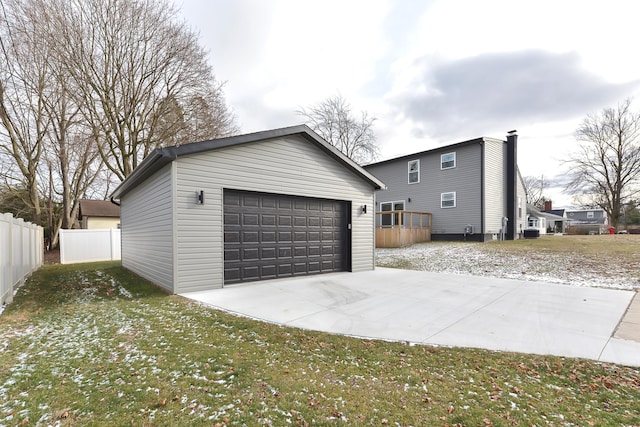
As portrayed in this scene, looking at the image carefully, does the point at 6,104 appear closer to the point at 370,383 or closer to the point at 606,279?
the point at 370,383

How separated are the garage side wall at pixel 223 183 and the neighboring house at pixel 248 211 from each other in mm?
22

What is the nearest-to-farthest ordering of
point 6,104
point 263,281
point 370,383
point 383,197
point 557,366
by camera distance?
point 370,383 < point 557,366 < point 263,281 < point 6,104 < point 383,197

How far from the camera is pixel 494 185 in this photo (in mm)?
16875

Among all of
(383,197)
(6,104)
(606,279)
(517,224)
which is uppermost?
(6,104)

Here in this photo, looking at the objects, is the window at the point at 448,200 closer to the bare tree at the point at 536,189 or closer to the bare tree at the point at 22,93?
the bare tree at the point at 22,93

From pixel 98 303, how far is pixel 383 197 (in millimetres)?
18497

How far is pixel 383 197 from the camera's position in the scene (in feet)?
71.2

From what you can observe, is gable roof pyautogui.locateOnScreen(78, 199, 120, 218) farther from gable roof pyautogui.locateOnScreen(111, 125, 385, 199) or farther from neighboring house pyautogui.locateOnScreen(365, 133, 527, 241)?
neighboring house pyautogui.locateOnScreen(365, 133, 527, 241)

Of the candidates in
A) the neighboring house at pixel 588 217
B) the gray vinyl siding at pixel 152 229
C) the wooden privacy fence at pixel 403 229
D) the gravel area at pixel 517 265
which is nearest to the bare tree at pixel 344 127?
the wooden privacy fence at pixel 403 229

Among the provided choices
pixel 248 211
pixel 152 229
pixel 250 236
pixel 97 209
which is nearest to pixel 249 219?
pixel 248 211

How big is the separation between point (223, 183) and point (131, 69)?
427 inches

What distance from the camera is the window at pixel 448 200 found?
58.0ft

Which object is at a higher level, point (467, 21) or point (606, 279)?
point (467, 21)

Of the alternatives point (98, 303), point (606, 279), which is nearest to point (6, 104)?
point (98, 303)
